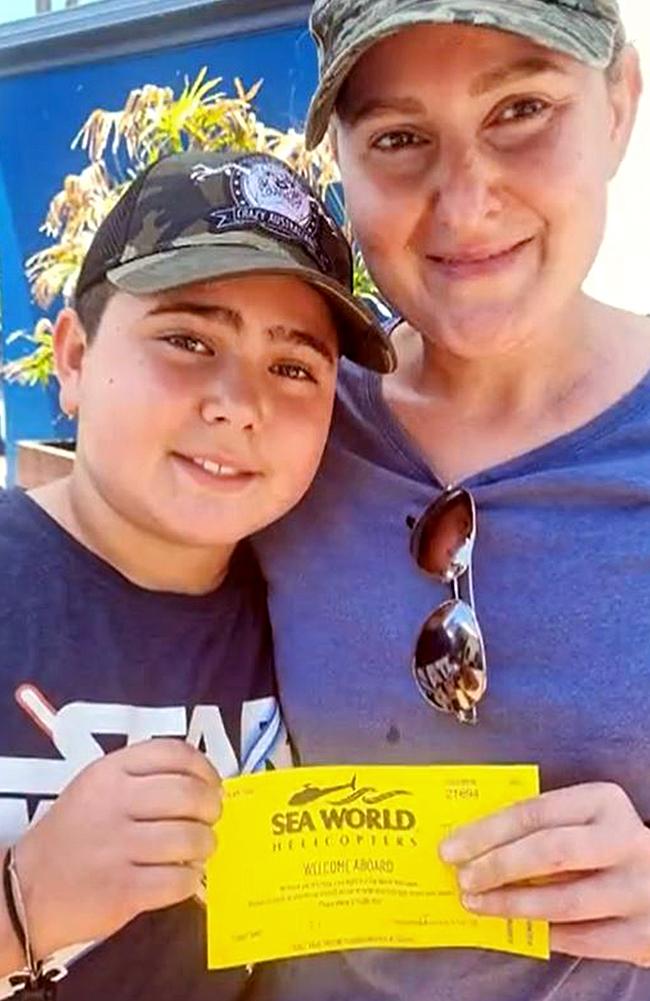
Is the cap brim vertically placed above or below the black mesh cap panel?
below

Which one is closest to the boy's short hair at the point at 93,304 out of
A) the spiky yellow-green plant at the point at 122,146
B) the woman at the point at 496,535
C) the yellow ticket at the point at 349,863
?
the woman at the point at 496,535

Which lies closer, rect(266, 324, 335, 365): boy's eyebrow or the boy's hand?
the boy's hand

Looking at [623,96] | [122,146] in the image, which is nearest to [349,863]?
[623,96]

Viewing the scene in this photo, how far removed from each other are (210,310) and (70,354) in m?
0.20

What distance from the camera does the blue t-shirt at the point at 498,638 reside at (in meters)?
1.05

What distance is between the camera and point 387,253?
1145 mm

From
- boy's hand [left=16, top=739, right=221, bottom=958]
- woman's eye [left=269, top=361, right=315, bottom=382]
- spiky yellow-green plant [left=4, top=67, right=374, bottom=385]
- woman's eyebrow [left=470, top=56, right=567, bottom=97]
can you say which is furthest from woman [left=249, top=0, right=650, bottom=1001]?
spiky yellow-green plant [left=4, top=67, right=374, bottom=385]

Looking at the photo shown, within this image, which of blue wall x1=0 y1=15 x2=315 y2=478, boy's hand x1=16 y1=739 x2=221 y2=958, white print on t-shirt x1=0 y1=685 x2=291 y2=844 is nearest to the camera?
boy's hand x1=16 y1=739 x2=221 y2=958

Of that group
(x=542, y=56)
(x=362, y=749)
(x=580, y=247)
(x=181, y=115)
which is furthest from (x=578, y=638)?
(x=181, y=115)

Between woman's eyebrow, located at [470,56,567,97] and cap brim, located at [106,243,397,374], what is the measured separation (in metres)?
0.21

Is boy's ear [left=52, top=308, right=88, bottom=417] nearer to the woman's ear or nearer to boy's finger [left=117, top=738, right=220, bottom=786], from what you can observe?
boy's finger [left=117, top=738, right=220, bottom=786]

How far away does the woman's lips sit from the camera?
1.10m

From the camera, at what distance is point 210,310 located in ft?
3.62

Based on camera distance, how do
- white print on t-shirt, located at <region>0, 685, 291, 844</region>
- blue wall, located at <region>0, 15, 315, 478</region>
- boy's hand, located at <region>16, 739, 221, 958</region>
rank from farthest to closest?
blue wall, located at <region>0, 15, 315, 478</region> → white print on t-shirt, located at <region>0, 685, 291, 844</region> → boy's hand, located at <region>16, 739, 221, 958</region>
